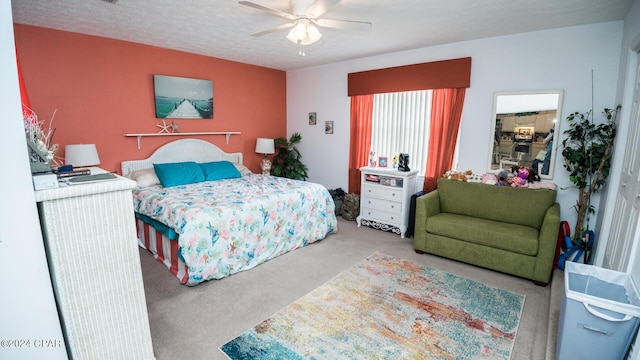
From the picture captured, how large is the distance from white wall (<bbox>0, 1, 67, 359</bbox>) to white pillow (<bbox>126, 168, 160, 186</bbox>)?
2542 mm

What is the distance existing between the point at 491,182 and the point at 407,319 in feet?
6.98

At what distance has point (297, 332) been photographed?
2184 mm

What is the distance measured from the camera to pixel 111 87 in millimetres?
3738

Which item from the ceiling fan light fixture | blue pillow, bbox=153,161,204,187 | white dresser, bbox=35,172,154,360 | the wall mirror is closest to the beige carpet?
white dresser, bbox=35,172,154,360

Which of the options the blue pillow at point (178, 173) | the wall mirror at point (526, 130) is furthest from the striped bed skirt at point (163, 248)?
the wall mirror at point (526, 130)

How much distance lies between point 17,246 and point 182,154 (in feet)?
10.8

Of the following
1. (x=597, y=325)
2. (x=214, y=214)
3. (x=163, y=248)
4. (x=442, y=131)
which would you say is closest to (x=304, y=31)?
(x=214, y=214)

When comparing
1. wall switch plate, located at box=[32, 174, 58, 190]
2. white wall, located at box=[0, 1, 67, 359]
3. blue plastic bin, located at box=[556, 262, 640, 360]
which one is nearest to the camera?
white wall, located at box=[0, 1, 67, 359]

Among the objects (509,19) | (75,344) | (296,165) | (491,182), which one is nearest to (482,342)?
(491,182)

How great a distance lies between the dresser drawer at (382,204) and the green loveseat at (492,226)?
0.57m

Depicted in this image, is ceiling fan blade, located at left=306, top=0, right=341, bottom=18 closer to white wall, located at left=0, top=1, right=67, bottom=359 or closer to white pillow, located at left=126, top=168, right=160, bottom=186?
white wall, located at left=0, top=1, right=67, bottom=359

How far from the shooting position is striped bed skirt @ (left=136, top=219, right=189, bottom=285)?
9.45 feet

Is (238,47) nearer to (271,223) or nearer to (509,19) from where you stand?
(271,223)

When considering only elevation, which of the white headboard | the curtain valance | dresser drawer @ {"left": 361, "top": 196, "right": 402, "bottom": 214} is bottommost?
dresser drawer @ {"left": 361, "top": 196, "right": 402, "bottom": 214}
